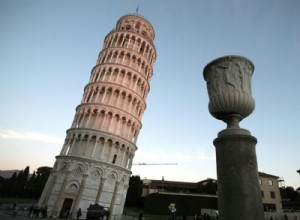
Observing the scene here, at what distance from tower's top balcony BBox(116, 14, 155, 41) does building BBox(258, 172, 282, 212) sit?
42.1 meters

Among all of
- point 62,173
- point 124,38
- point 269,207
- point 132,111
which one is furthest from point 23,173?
point 269,207

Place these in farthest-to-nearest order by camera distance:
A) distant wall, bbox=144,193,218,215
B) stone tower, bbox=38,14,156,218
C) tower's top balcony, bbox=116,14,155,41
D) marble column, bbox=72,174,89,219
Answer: tower's top balcony, bbox=116,14,155,41, distant wall, bbox=144,193,218,215, stone tower, bbox=38,14,156,218, marble column, bbox=72,174,89,219

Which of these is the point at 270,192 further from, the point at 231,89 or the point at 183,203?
the point at 231,89

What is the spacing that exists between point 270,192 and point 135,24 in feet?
158

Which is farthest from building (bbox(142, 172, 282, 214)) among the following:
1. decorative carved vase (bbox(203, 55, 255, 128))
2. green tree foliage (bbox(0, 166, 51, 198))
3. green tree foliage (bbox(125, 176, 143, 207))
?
decorative carved vase (bbox(203, 55, 255, 128))

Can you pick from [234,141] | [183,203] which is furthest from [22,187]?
[234,141]

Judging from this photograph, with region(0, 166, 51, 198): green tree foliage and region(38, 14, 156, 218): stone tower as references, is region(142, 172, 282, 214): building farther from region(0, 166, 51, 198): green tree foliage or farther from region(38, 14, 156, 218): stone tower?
region(0, 166, 51, 198): green tree foliage

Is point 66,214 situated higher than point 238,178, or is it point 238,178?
point 238,178

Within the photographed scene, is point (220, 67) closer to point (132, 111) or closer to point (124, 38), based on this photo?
point (132, 111)

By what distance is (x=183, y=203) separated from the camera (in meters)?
43.2

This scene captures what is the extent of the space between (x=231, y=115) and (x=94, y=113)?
104 feet

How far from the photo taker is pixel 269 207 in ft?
155

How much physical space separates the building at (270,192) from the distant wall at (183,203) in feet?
44.3

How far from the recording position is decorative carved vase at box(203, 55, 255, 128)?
15.4 ft
